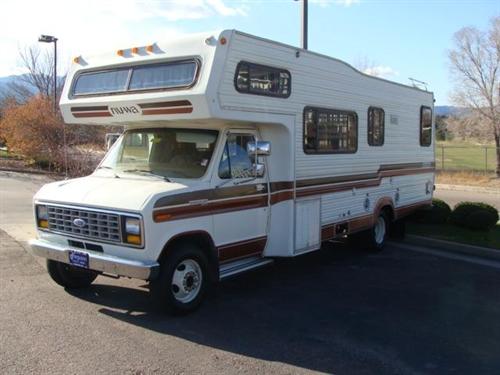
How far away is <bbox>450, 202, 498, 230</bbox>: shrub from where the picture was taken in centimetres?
1067

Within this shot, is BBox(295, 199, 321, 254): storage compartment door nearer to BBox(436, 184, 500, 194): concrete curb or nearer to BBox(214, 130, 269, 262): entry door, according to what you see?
BBox(214, 130, 269, 262): entry door

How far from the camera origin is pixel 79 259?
5.86 metres

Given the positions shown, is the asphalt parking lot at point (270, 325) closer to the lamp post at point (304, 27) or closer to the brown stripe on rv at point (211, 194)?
the brown stripe on rv at point (211, 194)

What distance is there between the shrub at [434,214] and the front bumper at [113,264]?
7710mm

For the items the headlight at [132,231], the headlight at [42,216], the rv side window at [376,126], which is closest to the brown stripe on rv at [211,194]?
the headlight at [132,231]

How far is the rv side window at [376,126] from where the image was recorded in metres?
9.21

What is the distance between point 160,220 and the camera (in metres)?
5.55

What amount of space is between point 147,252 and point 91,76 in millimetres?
2720

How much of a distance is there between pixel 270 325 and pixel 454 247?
208 inches

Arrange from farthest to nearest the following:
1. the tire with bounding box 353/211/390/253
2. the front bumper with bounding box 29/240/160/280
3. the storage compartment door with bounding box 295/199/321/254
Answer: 1. the tire with bounding box 353/211/390/253
2. the storage compartment door with bounding box 295/199/321/254
3. the front bumper with bounding box 29/240/160/280

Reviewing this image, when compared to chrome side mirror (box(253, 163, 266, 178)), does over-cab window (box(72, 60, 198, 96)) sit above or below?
above

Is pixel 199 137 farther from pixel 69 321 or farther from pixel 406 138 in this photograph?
pixel 406 138

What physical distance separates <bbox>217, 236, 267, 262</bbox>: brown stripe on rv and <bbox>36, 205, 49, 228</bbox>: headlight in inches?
77.9

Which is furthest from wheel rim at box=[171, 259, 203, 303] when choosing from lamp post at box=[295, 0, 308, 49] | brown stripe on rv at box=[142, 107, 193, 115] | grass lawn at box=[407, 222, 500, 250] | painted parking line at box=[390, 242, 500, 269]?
lamp post at box=[295, 0, 308, 49]
